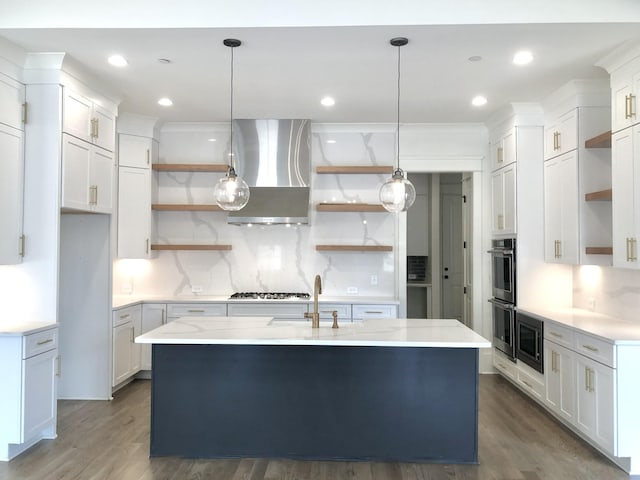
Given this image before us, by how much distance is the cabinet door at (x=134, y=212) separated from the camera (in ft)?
17.4

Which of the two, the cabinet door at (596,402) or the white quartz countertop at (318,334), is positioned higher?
the white quartz countertop at (318,334)

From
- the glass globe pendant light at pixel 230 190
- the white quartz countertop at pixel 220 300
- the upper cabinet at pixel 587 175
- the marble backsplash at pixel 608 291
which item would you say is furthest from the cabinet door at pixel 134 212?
the marble backsplash at pixel 608 291

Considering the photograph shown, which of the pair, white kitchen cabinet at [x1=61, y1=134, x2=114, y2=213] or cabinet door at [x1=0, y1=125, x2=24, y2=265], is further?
white kitchen cabinet at [x1=61, y1=134, x2=114, y2=213]

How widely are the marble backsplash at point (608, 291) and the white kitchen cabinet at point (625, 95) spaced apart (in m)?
1.20

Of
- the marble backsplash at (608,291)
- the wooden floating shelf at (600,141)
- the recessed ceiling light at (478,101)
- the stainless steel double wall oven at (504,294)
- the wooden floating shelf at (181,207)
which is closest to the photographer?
the wooden floating shelf at (600,141)

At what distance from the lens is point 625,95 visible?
3.46 meters

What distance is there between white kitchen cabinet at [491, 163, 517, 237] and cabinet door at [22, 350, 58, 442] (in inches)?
164

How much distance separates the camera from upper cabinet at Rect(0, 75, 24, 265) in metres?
3.47

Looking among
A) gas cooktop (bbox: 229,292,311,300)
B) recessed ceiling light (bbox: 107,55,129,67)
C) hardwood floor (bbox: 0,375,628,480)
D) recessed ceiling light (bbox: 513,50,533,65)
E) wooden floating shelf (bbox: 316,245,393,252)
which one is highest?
recessed ceiling light (bbox: 107,55,129,67)

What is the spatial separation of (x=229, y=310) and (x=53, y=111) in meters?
2.48

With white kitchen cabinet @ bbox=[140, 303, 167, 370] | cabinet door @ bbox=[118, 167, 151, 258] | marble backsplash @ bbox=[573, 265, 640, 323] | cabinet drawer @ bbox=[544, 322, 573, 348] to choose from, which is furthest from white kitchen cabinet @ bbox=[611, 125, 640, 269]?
cabinet door @ bbox=[118, 167, 151, 258]

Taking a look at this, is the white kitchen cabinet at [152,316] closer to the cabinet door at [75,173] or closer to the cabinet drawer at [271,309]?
the cabinet drawer at [271,309]

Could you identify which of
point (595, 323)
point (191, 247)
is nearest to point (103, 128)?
point (191, 247)

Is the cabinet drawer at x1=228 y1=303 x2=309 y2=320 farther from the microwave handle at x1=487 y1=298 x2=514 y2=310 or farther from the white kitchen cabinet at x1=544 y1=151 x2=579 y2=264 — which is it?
the white kitchen cabinet at x1=544 y1=151 x2=579 y2=264
